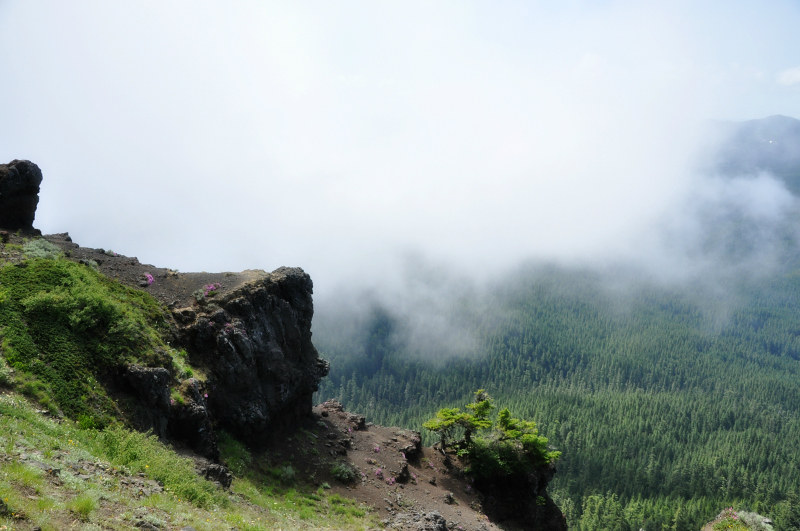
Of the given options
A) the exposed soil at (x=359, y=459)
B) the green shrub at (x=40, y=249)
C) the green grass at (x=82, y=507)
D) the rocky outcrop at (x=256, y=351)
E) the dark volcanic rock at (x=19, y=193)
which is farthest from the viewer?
the exposed soil at (x=359, y=459)

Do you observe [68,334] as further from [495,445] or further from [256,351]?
[495,445]

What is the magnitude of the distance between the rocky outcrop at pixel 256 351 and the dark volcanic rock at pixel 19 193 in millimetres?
13622

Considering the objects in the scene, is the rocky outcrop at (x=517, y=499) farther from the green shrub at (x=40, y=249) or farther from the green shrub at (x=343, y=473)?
the green shrub at (x=40, y=249)

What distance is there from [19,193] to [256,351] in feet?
70.4

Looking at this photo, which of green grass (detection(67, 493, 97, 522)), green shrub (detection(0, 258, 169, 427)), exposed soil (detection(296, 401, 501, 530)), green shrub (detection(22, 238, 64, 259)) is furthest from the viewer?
exposed soil (detection(296, 401, 501, 530))

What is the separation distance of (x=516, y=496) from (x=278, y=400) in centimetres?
2764

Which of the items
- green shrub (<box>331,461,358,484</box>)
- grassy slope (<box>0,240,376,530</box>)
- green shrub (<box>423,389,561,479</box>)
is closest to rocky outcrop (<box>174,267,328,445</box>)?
grassy slope (<box>0,240,376,530</box>)

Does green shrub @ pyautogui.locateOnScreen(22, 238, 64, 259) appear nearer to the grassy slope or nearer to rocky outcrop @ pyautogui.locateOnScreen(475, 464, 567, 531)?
the grassy slope

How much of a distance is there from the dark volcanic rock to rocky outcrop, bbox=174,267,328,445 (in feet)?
44.7

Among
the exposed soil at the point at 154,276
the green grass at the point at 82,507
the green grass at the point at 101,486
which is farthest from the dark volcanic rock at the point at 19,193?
the green grass at the point at 82,507

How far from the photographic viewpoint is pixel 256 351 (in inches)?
1556

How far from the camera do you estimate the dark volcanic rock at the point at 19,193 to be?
3428cm

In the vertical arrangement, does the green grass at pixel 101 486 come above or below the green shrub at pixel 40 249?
below

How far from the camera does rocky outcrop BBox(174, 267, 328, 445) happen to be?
35688 millimetres
